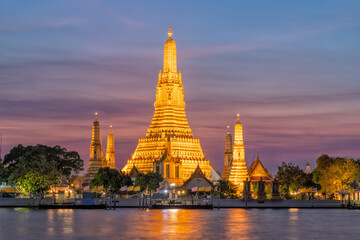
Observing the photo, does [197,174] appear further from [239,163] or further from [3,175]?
[3,175]

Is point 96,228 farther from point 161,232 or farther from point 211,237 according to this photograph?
point 211,237

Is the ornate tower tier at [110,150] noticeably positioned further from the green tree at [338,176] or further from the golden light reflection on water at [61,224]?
the golden light reflection on water at [61,224]

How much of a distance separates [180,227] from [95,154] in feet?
268

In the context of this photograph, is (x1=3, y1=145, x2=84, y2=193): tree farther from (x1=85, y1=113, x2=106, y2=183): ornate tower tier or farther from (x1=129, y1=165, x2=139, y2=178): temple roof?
(x1=85, y1=113, x2=106, y2=183): ornate tower tier

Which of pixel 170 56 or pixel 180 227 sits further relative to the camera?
pixel 170 56

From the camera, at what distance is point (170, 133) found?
478 feet

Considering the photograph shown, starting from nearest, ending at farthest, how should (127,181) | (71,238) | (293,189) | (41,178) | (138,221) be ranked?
(71,238)
(138,221)
(41,178)
(293,189)
(127,181)

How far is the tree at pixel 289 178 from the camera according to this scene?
11581cm

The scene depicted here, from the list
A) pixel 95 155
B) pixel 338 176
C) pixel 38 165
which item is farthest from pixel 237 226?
pixel 95 155

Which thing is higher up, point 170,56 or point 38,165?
point 170,56

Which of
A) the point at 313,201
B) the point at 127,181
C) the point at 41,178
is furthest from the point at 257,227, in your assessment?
the point at 127,181

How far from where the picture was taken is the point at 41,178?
351ft

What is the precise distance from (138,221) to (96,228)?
10.0 metres

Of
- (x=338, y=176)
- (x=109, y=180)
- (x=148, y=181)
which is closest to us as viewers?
(x=338, y=176)
